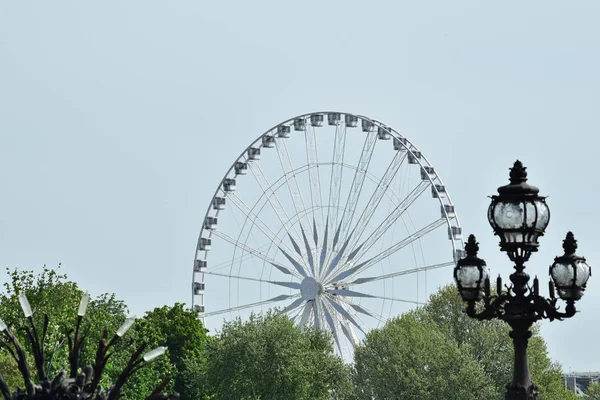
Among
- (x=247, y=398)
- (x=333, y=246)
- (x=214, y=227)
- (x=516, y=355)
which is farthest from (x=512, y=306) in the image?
(x=214, y=227)

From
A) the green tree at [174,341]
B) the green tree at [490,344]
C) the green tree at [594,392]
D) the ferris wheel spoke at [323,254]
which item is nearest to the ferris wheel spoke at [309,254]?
the ferris wheel spoke at [323,254]

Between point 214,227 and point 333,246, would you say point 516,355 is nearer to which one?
point 333,246

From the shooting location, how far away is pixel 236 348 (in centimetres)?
8744

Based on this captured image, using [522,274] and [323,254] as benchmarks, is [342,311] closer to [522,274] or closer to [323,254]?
[323,254]

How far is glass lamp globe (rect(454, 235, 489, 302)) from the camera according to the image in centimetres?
2448

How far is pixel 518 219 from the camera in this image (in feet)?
79.5

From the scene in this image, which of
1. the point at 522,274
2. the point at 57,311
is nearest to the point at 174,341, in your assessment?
the point at 57,311

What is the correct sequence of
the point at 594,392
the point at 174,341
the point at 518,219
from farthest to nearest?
1. the point at 594,392
2. the point at 174,341
3. the point at 518,219

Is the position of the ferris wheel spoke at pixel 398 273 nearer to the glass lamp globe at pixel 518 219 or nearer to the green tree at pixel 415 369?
the green tree at pixel 415 369

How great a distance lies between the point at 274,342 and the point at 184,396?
15146 mm

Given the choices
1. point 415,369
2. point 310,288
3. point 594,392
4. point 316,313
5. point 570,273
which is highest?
point 594,392

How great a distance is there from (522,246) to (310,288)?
56.6 m

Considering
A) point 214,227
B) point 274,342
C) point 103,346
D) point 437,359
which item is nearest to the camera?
point 103,346

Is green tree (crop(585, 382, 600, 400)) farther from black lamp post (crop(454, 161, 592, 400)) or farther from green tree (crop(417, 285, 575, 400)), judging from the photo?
black lamp post (crop(454, 161, 592, 400))
